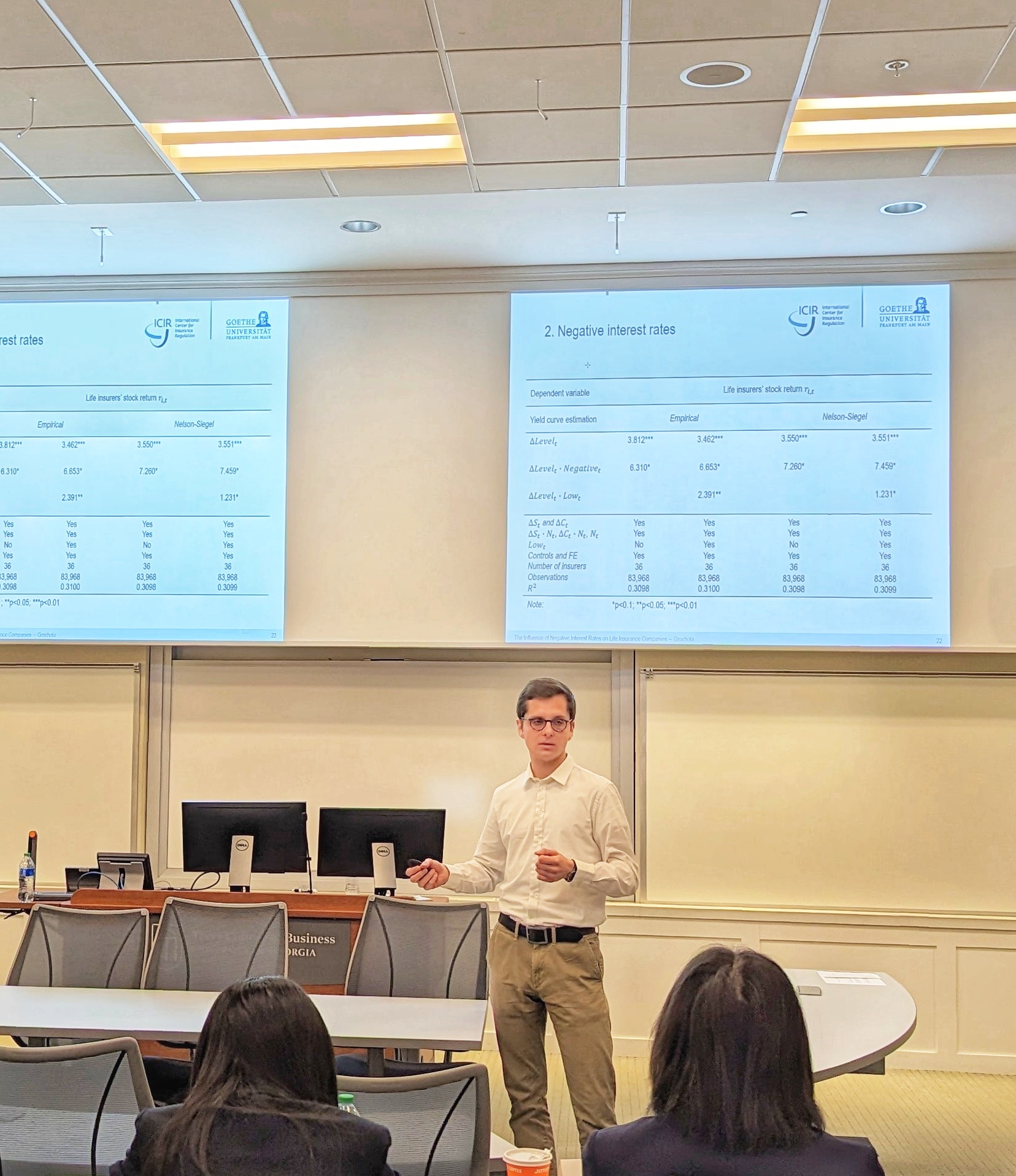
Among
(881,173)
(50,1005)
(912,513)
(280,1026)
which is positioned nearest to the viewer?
(280,1026)

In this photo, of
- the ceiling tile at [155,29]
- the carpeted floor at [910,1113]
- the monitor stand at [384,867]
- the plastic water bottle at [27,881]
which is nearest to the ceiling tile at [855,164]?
the ceiling tile at [155,29]

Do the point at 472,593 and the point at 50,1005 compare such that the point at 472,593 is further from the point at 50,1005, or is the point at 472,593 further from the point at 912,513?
the point at 50,1005

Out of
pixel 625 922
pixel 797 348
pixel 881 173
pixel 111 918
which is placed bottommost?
pixel 625 922

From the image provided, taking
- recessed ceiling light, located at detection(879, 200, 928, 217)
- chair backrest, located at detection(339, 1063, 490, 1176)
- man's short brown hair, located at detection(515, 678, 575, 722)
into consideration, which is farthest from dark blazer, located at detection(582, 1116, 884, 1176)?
recessed ceiling light, located at detection(879, 200, 928, 217)

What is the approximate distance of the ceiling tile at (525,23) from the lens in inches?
135

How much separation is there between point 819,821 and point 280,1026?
13.6 feet

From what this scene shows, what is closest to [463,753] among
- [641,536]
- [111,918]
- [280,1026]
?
[641,536]

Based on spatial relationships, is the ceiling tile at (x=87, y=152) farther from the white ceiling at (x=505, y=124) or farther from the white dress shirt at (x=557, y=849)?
the white dress shirt at (x=557, y=849)

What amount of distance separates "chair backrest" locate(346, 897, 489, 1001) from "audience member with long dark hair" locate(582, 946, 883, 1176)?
215 cm

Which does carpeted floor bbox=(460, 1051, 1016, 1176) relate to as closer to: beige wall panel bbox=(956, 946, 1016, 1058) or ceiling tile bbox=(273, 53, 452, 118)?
beige wall panel bbox=(956, 946, 1016, 1058)

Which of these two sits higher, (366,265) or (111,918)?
(366,265)

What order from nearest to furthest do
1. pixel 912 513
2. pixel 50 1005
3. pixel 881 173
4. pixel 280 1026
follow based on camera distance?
pixel 280 1026, pixel 50 1005, pixel 881 173, pixel 912 513

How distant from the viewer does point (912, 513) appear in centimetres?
568

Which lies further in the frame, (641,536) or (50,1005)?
(641,536)
